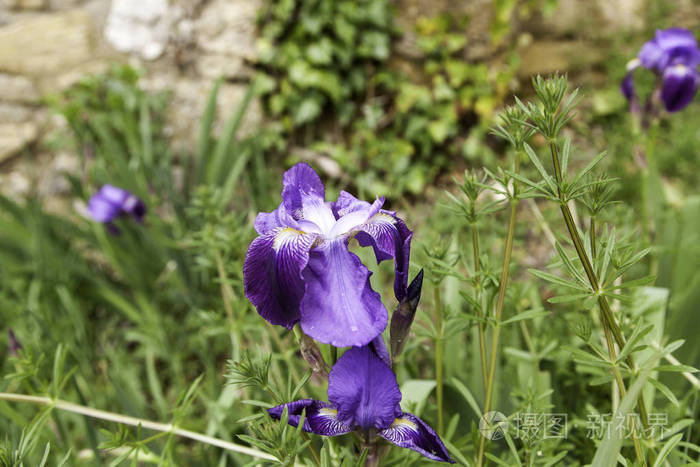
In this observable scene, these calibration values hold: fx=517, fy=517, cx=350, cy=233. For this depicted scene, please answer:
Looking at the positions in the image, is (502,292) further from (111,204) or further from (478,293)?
(111,204)

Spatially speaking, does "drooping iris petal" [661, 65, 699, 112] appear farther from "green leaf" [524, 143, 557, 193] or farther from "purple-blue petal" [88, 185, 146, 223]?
"purple-blue petal" [88, 185, 146, 223]

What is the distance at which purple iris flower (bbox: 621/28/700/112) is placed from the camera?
1.71 meters

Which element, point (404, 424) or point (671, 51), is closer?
point (404, 424)

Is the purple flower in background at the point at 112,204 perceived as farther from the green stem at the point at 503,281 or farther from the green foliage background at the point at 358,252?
the green stem at the point at 503,281

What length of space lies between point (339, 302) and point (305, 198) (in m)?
0.16

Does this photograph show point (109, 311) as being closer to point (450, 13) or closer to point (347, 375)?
point (347, 375)

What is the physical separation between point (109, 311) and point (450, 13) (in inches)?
103

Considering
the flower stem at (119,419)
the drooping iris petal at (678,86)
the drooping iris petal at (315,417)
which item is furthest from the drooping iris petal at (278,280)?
the drooping iris petal at (678,86)

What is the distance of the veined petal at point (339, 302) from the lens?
0.56 meters

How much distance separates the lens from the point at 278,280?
60cm

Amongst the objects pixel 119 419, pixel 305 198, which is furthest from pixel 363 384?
pixel 119 419

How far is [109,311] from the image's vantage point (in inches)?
92.3

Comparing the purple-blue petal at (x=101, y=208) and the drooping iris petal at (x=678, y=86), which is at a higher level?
the drooping iris petal at (x=678, y=86)

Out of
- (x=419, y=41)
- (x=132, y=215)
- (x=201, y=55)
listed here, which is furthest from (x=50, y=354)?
(x=419, y=41)
